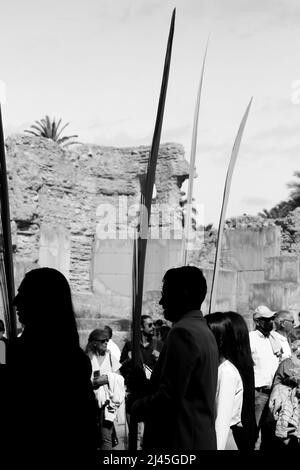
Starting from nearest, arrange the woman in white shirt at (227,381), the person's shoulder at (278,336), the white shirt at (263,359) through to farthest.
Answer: the woman in white shirt at (227,381)
the white shirt at (263,359)
the person's shoulder at (278,336)

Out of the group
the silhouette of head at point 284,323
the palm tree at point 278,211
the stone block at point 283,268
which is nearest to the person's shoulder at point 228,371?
the silhouette of head at point 284,323

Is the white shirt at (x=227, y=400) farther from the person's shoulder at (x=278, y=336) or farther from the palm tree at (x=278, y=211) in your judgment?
the palm tree at (x=278, y=211)

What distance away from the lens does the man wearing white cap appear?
26.1 ft

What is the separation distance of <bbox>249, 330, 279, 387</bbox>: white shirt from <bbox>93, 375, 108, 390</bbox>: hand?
149cm

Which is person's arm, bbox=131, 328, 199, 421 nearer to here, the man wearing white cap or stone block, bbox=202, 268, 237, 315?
the man wearing white cap

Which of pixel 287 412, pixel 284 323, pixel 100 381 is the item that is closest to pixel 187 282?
A: pixel 287 412

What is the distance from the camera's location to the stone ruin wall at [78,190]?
2441 cm

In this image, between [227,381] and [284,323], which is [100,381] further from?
[284,323]

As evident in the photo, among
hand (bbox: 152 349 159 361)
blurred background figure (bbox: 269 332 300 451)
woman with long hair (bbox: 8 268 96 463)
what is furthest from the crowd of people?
hand (bbox: 152 349 159 361)

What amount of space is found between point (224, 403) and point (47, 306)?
2040 millimetres

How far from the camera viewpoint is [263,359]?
812 cm

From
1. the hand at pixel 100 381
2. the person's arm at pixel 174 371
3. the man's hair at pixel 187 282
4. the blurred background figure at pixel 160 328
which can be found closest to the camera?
the person's arm at pixel 174 371

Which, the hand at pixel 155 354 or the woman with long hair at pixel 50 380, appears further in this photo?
the hand at pixel 155 354

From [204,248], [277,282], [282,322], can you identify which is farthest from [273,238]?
[282,322]
